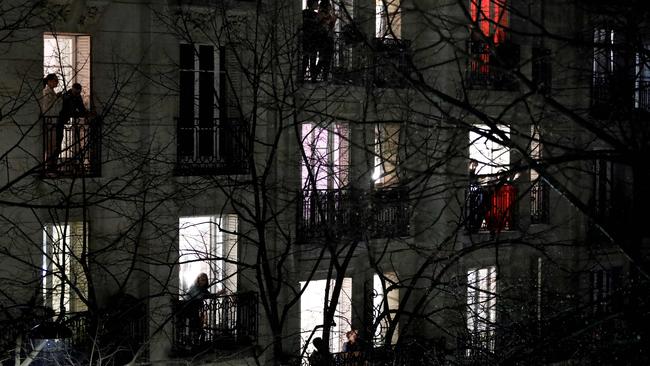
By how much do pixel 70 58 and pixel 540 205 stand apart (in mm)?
14934

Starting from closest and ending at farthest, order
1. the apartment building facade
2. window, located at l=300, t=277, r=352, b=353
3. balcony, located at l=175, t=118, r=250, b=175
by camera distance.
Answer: the apartment building facade
balcony, located at l=175, t=118, r=250, b=175
window, located at l=300, t=277, r=352, b=353

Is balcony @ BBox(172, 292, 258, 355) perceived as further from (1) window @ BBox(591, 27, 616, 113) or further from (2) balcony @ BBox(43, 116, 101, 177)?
(1) window @ BBox(591, 27, 616, 113)

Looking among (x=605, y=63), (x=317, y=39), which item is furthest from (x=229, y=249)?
(x=605, y=63)

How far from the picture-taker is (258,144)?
31.9 metres

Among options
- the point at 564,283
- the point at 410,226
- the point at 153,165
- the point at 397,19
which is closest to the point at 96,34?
the point at 153,165

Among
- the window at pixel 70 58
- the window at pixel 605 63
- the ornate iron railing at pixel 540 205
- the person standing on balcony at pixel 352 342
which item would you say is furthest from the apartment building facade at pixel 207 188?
the ornate iron railing at pixel 540 205

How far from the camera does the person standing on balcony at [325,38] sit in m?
31.2

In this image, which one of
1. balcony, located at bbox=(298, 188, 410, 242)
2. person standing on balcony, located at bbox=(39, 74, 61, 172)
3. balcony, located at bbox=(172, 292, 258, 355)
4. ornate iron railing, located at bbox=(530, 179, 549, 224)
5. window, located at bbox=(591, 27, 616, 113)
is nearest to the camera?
window, located at bbox=(591, 27, 616, 113)

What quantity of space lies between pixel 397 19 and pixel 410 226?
526 cm

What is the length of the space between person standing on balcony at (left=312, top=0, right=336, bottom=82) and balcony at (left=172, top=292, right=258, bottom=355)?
5.51 metres

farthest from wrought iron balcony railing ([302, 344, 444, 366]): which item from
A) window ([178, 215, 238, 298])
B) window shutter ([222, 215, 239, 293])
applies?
window ([178, 215, 238, 298])

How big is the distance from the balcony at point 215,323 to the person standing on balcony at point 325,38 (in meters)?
5.51

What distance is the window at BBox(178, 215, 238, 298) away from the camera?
102 feet

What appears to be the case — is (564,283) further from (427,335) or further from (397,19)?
(397,19)
